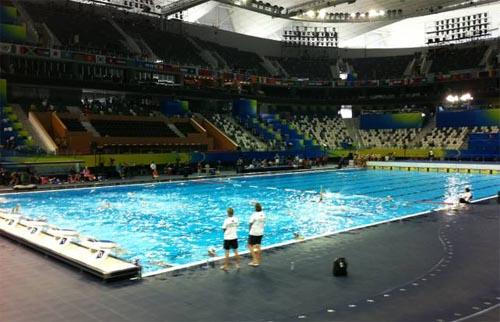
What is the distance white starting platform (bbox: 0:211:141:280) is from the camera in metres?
9.20

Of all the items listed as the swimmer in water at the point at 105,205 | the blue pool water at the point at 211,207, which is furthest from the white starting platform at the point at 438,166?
the swimmer in water at the point at 105,205

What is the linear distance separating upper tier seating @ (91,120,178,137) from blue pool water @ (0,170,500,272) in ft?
29.8

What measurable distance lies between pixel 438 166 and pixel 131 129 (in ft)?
85.1

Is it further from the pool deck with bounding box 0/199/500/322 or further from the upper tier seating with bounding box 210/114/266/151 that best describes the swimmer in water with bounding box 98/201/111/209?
the upper tier seating with bounding box 210/114/266/151

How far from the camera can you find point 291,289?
8.43 meters

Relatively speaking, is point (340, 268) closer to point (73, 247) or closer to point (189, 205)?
point (73, 247)

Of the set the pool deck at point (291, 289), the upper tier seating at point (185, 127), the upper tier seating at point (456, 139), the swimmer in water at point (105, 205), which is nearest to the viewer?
the pool deck at point (291, 289)

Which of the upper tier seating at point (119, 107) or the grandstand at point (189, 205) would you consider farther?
the upper tier seating at point (119, 107)

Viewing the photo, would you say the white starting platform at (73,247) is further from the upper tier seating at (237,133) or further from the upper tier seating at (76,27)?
the upper tier seating at (76,27)

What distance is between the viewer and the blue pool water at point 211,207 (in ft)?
45.7

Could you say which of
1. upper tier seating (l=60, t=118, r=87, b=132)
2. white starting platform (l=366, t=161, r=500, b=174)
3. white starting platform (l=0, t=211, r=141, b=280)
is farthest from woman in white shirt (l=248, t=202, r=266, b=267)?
white starting platform (l=366, t=161, r=500, b=174)

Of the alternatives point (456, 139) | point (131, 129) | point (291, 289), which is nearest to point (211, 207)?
point (291, 289)

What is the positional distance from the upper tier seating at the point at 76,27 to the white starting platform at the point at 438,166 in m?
26.0

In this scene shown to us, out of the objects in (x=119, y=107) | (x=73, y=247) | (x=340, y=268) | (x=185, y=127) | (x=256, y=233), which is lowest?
(x=340, y=268)
